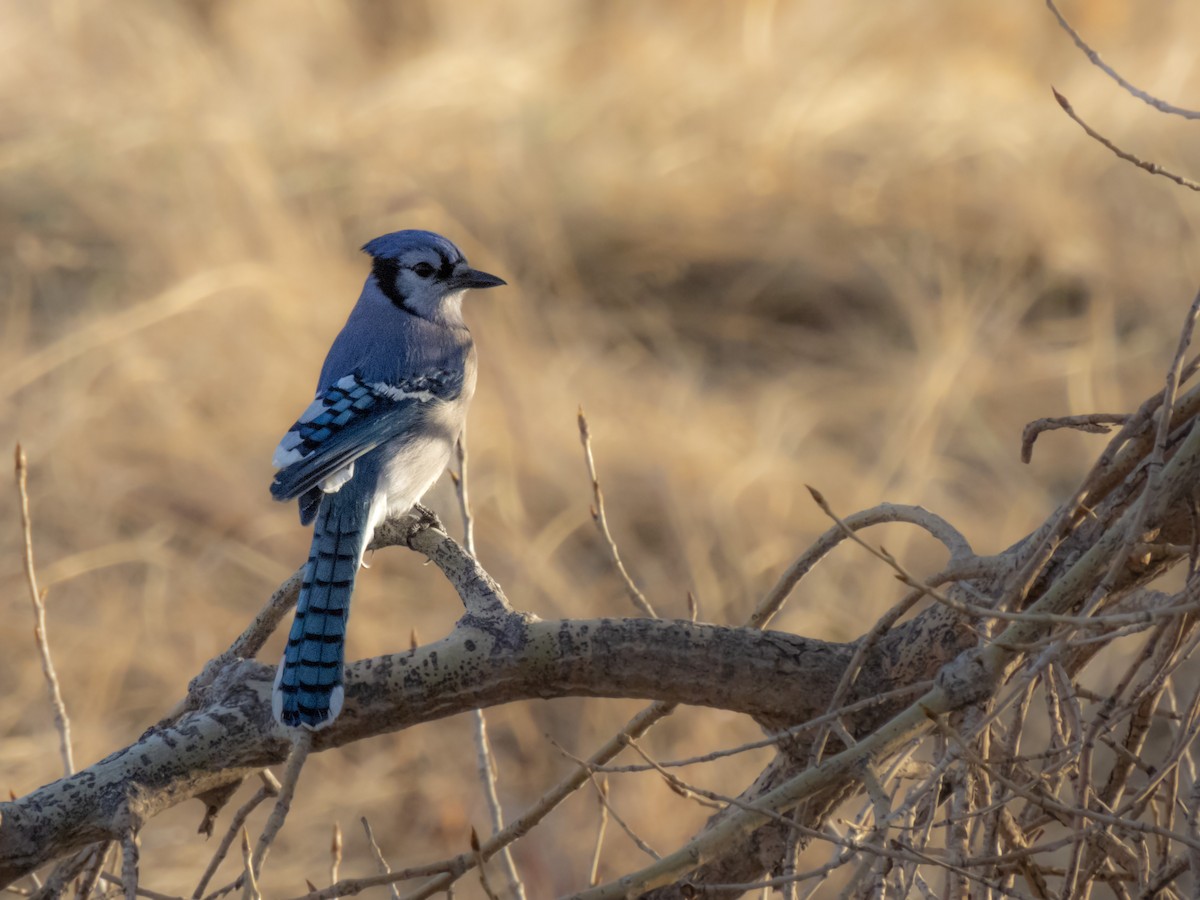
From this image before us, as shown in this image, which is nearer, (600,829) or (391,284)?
(600,829)

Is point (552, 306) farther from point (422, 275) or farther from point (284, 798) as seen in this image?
point (284, 798)

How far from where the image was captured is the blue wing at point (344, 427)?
246cm

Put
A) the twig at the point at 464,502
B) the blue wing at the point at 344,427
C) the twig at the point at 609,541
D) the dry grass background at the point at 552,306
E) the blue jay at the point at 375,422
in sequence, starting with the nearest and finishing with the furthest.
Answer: the twig at the point at 609,541 < the twig at the point at 464,502 < the blue jay at the point at 375,422 < the blue wing at the point at 344,427 < the dry grass background at the point at 552,306

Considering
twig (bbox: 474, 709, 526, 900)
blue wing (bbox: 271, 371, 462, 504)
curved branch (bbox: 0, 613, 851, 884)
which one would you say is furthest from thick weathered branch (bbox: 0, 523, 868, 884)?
blue wing (bbox: 271, 371, 462, 504)

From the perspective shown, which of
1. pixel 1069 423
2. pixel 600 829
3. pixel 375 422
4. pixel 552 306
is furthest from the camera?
pixel 552 306

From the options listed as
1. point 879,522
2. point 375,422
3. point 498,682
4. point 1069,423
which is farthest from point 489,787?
point 375,422

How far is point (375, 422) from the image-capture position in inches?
109

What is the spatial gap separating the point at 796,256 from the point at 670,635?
5446 millimetres

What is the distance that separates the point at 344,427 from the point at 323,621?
624 millimetres

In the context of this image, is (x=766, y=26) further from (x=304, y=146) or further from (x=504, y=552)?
(x=504, y=552)

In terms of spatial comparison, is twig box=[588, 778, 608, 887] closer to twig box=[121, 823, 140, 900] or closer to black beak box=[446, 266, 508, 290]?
twig box=[121, 823, 140, 900]

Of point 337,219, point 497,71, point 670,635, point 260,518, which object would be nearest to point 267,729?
point 670,635

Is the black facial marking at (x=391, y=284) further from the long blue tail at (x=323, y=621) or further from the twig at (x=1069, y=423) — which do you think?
the twig at (x=1069, y=423)

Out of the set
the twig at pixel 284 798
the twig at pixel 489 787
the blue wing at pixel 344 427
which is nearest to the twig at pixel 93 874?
the twig at pixel 284 798
